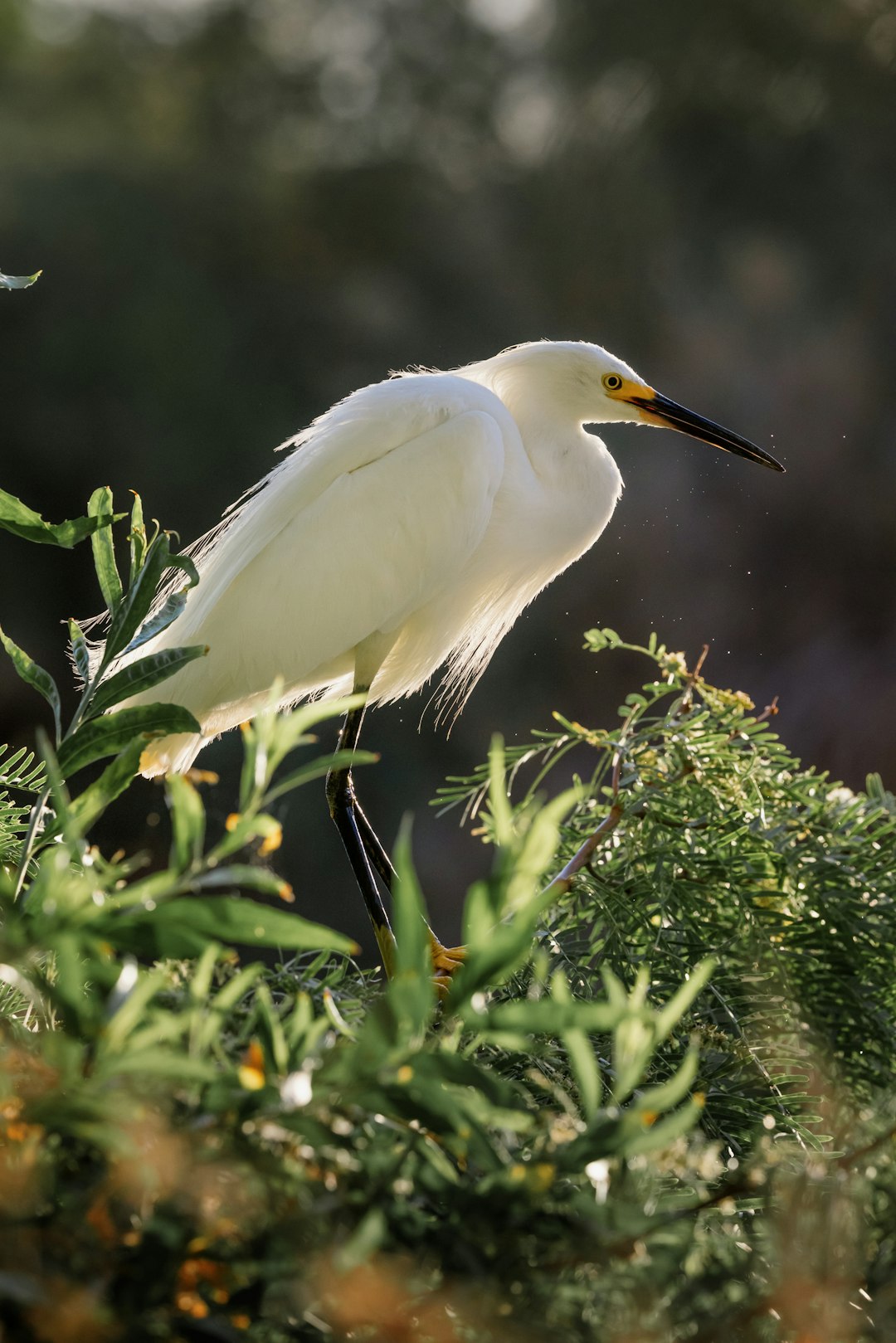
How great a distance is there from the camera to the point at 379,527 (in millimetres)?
961

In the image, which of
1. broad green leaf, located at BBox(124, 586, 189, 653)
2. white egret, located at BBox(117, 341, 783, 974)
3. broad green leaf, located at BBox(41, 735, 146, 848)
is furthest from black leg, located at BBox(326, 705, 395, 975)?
broad green leaf, located at BBox(41, 735, 146, 848)

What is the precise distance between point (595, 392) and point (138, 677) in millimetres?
852

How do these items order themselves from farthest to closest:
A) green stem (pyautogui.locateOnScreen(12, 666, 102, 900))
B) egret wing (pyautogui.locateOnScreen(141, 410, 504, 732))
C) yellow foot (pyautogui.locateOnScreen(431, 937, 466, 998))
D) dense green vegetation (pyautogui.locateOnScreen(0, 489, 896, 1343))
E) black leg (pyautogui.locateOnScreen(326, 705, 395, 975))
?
black leg (pyautogui.locateOnScreen(326, 705, 395, 975)) < egret wing (pyautogui.locateOnScreen(141, 410, 504, 732)) < yellow foot (pyautogui.locateOnScreen(431, 937, 466, 998)) < green stem (pyautogui.locateOnScreen(12, 666, 102, 900)) < dense green vegetation (pyautogui.locateOnScreen(0, 489, 896, 1343))

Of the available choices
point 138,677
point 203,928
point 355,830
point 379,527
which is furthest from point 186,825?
point 355,830

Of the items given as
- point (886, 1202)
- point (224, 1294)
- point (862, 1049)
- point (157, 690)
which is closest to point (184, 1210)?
point (224, 1294)

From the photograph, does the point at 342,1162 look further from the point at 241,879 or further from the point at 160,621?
the point at 160,621

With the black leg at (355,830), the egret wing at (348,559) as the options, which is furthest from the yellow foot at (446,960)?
the egret wing at (348,559)

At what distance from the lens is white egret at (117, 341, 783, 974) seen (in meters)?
0.96

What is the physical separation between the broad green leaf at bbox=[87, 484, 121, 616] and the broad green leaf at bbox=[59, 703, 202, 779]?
63mm

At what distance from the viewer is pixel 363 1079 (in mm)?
170

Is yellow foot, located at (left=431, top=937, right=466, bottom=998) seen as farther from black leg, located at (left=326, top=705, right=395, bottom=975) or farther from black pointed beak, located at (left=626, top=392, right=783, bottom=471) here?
black pointed beak, located at (left=626, top=392, right=783, bottom=471)

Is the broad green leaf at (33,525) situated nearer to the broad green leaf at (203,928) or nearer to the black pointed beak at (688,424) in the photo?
the broad green leaf at (203,928)

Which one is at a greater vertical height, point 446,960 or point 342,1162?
point 342,1162

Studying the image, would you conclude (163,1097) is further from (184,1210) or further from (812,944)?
(812,944)
